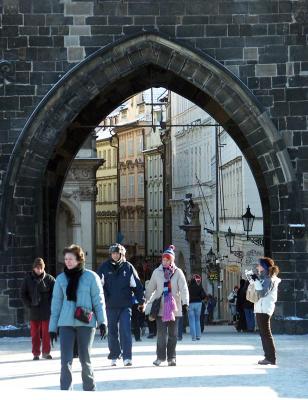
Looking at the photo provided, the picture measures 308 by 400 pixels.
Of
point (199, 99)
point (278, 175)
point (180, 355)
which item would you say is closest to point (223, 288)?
point (199, 99)

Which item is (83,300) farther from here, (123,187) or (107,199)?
(107,199)

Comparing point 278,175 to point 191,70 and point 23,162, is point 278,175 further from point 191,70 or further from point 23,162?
point 23,162

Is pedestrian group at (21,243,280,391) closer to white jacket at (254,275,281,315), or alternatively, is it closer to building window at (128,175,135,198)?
white jacket at (254,275,281,315)

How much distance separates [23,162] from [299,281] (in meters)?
5.03

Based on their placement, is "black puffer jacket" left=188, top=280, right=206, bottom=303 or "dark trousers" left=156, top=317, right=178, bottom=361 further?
"black puffer jacket" left=188, top=280, right=206, bottom=303

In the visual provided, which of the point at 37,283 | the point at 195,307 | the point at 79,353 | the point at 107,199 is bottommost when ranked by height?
the point at 79,353

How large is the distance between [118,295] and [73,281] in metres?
4.27

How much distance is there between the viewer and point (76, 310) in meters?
13.1

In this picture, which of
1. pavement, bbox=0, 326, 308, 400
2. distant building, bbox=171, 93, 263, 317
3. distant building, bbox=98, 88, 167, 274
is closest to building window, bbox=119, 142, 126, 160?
distant building, bbox=98, 88, 167, 274

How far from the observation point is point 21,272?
24672mm

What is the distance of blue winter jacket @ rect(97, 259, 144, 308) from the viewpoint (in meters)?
17.5

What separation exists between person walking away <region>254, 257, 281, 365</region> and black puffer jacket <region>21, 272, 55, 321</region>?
3144 millimetres

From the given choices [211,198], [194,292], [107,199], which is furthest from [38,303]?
[107,199]

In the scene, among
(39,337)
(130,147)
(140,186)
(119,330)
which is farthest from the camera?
(130,147)
